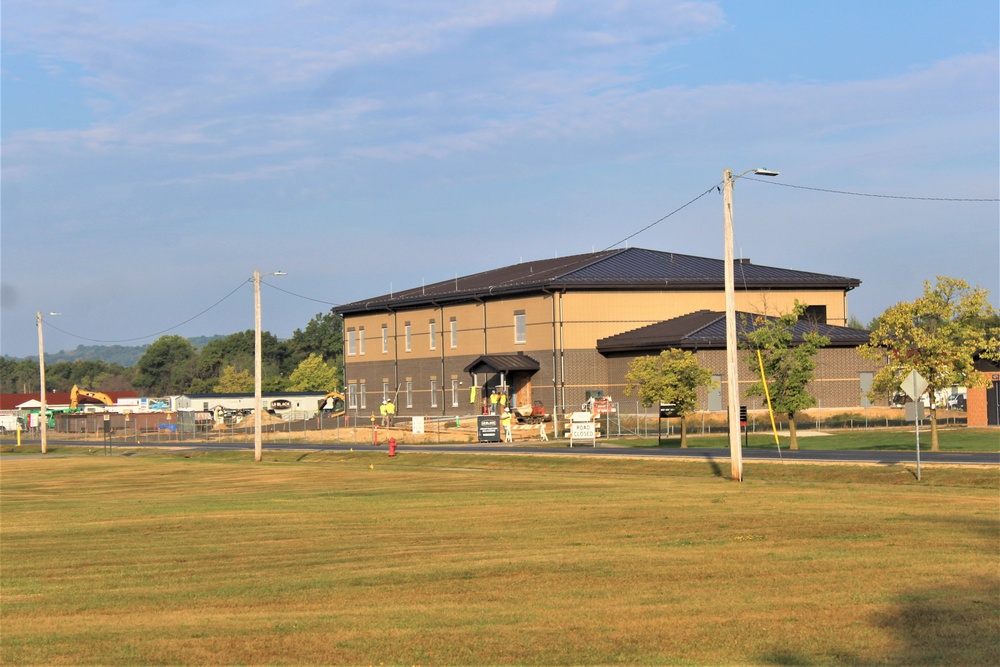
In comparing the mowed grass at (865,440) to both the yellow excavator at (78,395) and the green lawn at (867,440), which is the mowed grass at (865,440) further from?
the yellow excavator at (78,395)

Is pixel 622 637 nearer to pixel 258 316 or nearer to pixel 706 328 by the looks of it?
pixel 258 316

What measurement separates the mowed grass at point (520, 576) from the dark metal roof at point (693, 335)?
1429 inches

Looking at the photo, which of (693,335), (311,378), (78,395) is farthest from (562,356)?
(311,378)

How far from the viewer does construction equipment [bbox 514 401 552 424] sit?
236 ft

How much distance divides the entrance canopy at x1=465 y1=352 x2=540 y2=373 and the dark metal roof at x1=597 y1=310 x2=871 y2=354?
4.78m

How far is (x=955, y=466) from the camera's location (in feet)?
111

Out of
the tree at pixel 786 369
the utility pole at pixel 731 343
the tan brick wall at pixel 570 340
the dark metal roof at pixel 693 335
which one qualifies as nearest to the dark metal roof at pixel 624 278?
the tan brick wall at pixel 570 340

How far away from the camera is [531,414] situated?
74.7 metres

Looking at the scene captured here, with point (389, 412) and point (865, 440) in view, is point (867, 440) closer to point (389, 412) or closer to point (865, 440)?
point (865, 440)

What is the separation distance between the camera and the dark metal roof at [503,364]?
253 ft

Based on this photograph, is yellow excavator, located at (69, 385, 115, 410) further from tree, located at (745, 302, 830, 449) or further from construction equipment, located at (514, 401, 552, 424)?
tree, located at (745, 302, 830, 449)

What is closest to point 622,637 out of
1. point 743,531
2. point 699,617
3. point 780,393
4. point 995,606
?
point 699,617

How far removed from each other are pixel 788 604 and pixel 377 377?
82542 millimetres

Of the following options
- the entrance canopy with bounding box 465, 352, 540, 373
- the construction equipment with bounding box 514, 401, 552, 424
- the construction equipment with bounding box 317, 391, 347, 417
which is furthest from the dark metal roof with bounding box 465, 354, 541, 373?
the construction equipment with bounding box 317, 391, 347, 417
